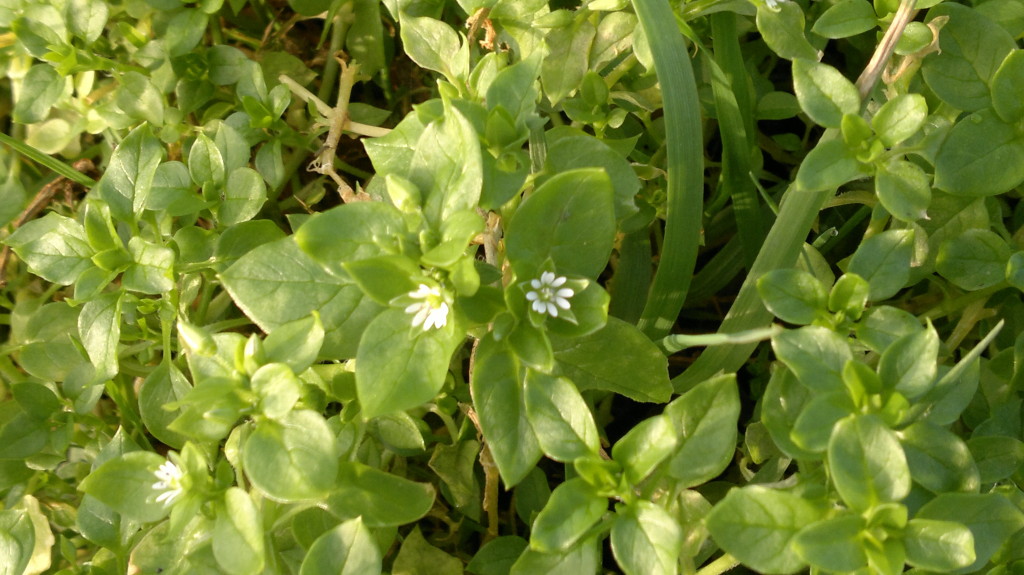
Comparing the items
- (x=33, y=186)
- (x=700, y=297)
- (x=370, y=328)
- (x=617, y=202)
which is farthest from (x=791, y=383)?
(x=33, y=186)

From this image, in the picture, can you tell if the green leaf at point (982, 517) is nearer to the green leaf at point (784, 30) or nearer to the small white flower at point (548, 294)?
the small white flower at point (548, 294)

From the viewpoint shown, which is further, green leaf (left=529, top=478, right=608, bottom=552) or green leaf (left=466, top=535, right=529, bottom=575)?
green leaf (left=466, top=535, right=529, bottom=575)

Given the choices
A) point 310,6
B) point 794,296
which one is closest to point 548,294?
point 794,296

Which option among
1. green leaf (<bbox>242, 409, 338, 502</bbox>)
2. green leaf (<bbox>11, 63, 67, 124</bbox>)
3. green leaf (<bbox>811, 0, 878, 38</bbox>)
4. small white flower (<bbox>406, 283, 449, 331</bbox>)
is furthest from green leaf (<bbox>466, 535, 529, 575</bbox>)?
green leaf (<bbox>11, 63, 67, 124</bbox>)

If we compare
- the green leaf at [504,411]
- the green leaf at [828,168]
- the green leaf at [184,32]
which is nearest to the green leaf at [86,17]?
the green leaf at [184,32]

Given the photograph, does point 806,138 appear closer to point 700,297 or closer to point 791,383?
point 700,297

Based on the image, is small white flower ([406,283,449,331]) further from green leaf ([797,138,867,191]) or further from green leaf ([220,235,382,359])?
green leaf ([797,138,867,191])

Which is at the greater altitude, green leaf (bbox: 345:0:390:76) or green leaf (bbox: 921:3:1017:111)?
green leaf (bbox: 921:3:1017:111)
